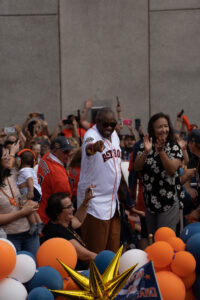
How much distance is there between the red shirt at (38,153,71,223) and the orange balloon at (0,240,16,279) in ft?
7.67

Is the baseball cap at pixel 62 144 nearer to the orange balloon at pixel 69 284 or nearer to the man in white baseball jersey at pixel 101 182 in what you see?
the man in white baseball jersey at pixel 101 182

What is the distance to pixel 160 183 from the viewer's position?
15.5 ft

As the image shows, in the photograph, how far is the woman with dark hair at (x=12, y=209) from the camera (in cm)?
379

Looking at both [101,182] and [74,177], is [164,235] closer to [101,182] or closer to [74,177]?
[101,182]

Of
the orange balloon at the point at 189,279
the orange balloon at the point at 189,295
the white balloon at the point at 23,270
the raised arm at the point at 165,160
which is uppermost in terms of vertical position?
the raised arm at the point at 165,160

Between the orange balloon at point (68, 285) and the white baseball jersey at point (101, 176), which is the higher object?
the white baseball jersey at point (101, 176)

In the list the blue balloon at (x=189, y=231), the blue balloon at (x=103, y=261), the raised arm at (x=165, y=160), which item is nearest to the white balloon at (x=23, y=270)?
the blue balloon at (x=103, y=261)

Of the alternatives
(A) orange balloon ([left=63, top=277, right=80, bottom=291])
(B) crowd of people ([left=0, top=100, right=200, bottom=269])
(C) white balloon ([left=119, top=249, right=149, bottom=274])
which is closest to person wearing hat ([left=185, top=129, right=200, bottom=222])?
(B) crowd of people ([left=0, top=100, right=200, bottom=269])

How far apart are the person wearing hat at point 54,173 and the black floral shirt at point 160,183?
83 centimetres

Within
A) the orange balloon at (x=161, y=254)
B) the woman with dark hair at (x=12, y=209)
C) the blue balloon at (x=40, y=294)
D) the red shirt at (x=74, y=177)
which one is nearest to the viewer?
the blue balloon at (x=40, y=294)

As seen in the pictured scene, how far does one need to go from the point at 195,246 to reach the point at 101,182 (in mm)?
1938

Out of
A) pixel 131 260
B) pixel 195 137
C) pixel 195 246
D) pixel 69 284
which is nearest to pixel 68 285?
pixel 69 284

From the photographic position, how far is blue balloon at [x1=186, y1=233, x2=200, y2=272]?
2633 millimetres

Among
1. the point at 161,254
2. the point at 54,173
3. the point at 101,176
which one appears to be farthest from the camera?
the point at 54,173
